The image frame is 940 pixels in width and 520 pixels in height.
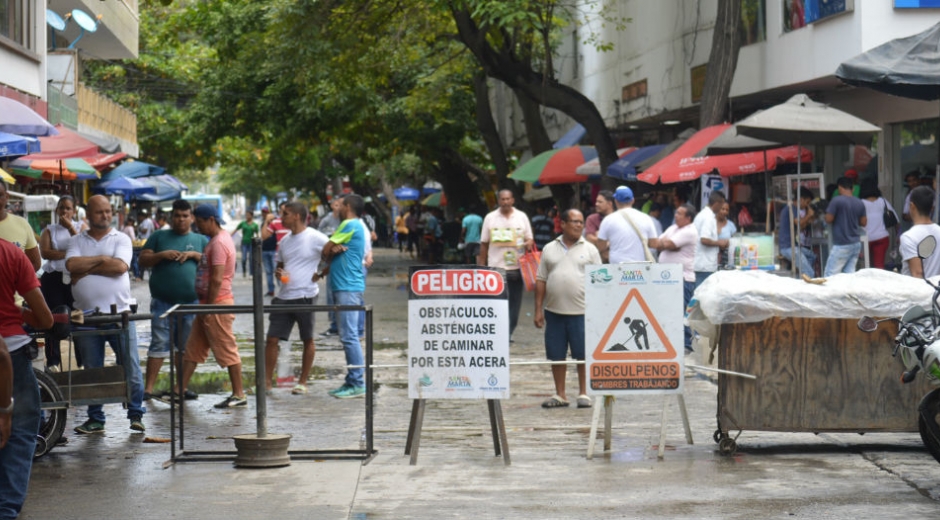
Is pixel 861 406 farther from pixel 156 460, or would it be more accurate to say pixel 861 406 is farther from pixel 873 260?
pixel 873 260

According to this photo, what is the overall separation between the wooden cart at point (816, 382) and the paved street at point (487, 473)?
0.27 metres

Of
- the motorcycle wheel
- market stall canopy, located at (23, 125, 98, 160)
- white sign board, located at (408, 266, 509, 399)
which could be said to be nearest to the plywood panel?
the motorcycle wheel

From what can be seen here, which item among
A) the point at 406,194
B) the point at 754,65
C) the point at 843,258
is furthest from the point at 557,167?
the point at 406,194

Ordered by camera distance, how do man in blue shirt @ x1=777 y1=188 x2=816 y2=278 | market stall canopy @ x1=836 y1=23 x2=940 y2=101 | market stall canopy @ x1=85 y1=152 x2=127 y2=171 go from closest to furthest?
market stall canopy @ x1=836 y1=23 x2=940 y2=101
man in blue shirt @ x1=777 y1=188 x2=816 y2=278
market stall canopy @ x1=85 y1=152 x2=127 y2=171

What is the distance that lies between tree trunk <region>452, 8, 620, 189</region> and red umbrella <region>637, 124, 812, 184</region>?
4013mm

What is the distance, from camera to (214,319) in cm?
1131

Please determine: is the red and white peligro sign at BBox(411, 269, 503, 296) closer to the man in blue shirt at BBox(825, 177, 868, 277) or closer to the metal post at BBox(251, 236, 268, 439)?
the metal post at BBox(251, 236, 268, 439)

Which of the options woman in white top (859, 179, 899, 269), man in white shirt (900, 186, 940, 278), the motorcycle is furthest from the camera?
woman in white top (859, 179, 899, 269)

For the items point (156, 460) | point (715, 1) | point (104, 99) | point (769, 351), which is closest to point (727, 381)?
point (769, 351)

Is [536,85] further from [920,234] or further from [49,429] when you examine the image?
[49,429]

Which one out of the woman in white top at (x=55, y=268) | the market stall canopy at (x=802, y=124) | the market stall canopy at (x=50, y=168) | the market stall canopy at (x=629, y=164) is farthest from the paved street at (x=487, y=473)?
the market stall canopy at (x=629, y=164)

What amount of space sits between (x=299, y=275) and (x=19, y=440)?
5558 millimetres

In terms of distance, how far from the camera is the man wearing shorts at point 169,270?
11.3 metres

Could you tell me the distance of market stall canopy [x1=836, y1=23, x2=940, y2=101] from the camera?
13703 millimetres
